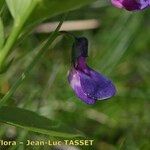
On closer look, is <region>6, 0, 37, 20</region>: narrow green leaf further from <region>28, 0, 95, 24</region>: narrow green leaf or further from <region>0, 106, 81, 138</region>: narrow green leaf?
<region>0, 106, 81, 138</region>: narrow green leaf

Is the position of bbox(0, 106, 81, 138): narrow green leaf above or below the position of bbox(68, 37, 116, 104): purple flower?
above

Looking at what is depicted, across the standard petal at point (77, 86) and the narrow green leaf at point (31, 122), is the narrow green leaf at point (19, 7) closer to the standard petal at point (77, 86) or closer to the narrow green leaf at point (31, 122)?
the narrow green leaf at point (31, 122)

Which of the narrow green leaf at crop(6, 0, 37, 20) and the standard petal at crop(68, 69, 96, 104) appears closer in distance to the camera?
the narrow green leaf at crop(6, 0, 37, 20)

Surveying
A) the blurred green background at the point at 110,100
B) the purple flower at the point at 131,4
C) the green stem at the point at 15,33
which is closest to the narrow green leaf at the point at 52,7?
the green stem at the point at 15,33

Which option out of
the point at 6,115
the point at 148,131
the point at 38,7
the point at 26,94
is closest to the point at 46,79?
the point at 26,94

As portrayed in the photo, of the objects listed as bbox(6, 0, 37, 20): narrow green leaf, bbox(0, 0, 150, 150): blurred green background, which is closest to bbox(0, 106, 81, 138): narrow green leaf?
bbox(6, 0, 37, 20): narrow green leaf

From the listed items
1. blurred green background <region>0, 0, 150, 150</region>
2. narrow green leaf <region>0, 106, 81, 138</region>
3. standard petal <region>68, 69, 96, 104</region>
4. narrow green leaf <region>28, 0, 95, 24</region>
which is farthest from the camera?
blurred green background <region>0, 0, 150, 150</region>

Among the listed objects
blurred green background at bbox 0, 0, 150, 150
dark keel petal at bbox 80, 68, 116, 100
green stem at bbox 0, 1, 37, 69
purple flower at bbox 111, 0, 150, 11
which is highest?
green stem at bbox 0, 1, 37, 69
